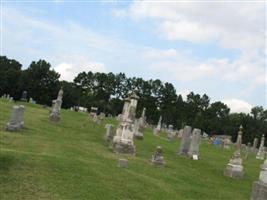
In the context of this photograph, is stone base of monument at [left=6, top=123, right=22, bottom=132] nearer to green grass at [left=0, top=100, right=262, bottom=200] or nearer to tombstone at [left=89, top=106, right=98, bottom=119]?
Answer: green grass at [left=0, top=100, right=262, bottom=200]

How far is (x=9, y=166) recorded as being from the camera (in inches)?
498

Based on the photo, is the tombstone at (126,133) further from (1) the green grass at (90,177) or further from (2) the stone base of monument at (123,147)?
(1) the green grass at (90,177)

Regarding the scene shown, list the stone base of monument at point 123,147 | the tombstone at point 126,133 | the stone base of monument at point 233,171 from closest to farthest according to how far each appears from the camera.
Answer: the stone base of monument at point 233,171 → the stone base of monument at point 123,147 → the tombstone at point 126,133

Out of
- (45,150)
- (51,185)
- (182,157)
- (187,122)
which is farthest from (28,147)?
(187,122)

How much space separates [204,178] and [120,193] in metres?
7.47

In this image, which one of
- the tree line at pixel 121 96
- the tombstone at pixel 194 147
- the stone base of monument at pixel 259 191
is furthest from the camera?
the tree line at pixel 121 96

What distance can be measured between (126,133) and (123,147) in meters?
1.20

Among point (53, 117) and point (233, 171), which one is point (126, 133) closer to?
point (233, 171)

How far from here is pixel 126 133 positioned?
75.7 feet

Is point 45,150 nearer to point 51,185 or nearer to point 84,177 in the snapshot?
point 84,177

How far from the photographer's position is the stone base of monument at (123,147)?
2197 centimetres

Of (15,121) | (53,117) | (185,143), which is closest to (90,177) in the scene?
(15,121)

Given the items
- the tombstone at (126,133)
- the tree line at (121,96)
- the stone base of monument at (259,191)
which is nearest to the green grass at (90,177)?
the tombstone at (126,133)

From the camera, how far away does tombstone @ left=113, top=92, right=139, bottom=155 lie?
22.2 meters
